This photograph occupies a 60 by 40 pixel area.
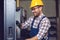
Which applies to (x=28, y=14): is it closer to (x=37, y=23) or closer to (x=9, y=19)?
(x=37, y=23)

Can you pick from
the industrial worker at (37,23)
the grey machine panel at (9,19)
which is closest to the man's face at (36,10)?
the industrial worker at (37,23)

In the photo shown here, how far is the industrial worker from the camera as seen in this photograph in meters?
1.31

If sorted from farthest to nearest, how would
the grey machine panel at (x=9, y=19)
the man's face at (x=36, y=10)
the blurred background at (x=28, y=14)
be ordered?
the man's face at (x=36, y=10)
the blurred background at (x=28, y=14)
the grey machine panel at (x=9, y=19)

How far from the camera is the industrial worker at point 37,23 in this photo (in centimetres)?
131

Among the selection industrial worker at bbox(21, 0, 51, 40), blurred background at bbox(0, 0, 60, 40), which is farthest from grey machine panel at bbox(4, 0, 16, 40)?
industrial worker at bbox(21, 0, 51, 40)

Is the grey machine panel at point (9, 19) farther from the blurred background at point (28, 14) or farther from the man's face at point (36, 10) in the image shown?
the man's face at point (36, 10)

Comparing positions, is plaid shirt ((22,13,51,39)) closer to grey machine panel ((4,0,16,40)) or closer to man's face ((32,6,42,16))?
man's face ((32,6,42,16))

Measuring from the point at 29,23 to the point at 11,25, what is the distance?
0.35 metres

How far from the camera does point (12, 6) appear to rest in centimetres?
113

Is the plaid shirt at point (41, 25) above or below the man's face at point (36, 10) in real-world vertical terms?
below

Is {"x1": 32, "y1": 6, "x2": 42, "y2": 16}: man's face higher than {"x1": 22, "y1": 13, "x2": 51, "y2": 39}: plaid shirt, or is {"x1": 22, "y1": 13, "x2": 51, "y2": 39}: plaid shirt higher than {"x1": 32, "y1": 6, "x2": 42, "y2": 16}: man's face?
{"x1": 32, "y1": 6, "x2": 42, "y2": 16}: man's face

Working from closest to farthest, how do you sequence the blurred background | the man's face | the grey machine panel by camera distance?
the grey machine panel
the blurred background
the man's face

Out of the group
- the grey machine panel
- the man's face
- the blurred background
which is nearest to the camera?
the grey machine panel

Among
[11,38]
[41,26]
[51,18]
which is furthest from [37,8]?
[11,38]
